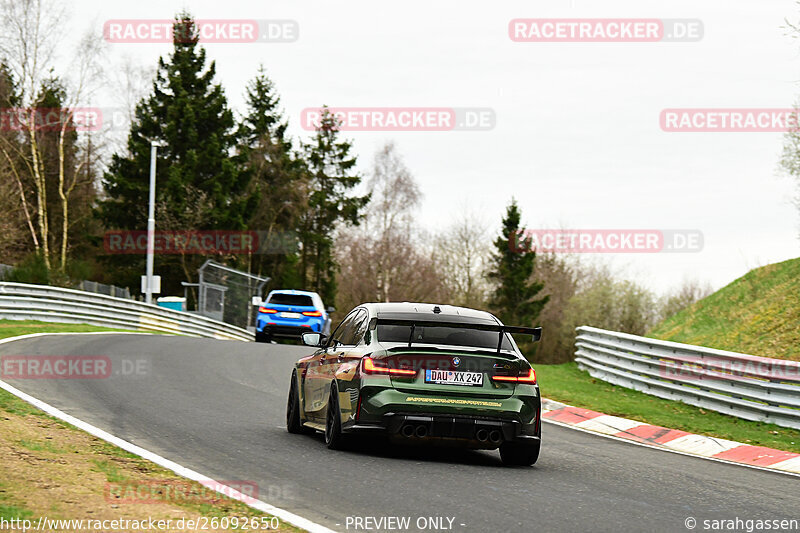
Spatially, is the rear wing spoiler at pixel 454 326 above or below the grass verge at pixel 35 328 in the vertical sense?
above

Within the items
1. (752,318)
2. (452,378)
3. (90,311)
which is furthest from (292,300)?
(452,378)

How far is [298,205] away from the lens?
2596 inches

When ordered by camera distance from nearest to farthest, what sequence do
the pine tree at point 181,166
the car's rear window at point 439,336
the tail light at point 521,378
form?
the tail light at point 521,378, the car's rear window at point 439,336, the pine tree at point 181,166

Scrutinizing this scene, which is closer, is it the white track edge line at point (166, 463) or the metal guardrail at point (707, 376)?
the white track edge line at point (166, 463)

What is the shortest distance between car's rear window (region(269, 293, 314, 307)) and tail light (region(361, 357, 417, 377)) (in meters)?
19.6

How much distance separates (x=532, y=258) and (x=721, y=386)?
54.4 metres

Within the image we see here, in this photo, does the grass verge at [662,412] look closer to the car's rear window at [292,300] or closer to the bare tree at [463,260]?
the car's rear window at [292,300]

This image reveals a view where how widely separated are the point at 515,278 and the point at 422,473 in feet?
200

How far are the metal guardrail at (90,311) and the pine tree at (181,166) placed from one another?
58.2 feet

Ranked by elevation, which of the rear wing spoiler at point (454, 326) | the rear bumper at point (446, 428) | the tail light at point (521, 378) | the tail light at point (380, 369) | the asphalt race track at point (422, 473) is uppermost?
the rear wing spoiler at point (454, 326)

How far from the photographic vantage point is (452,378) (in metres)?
8.80

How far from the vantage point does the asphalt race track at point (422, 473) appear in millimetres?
6672

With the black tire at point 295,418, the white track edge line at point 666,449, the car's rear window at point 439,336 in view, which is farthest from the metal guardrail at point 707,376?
the black tire at point 295,418

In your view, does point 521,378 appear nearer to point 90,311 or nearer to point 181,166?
point 90,311
